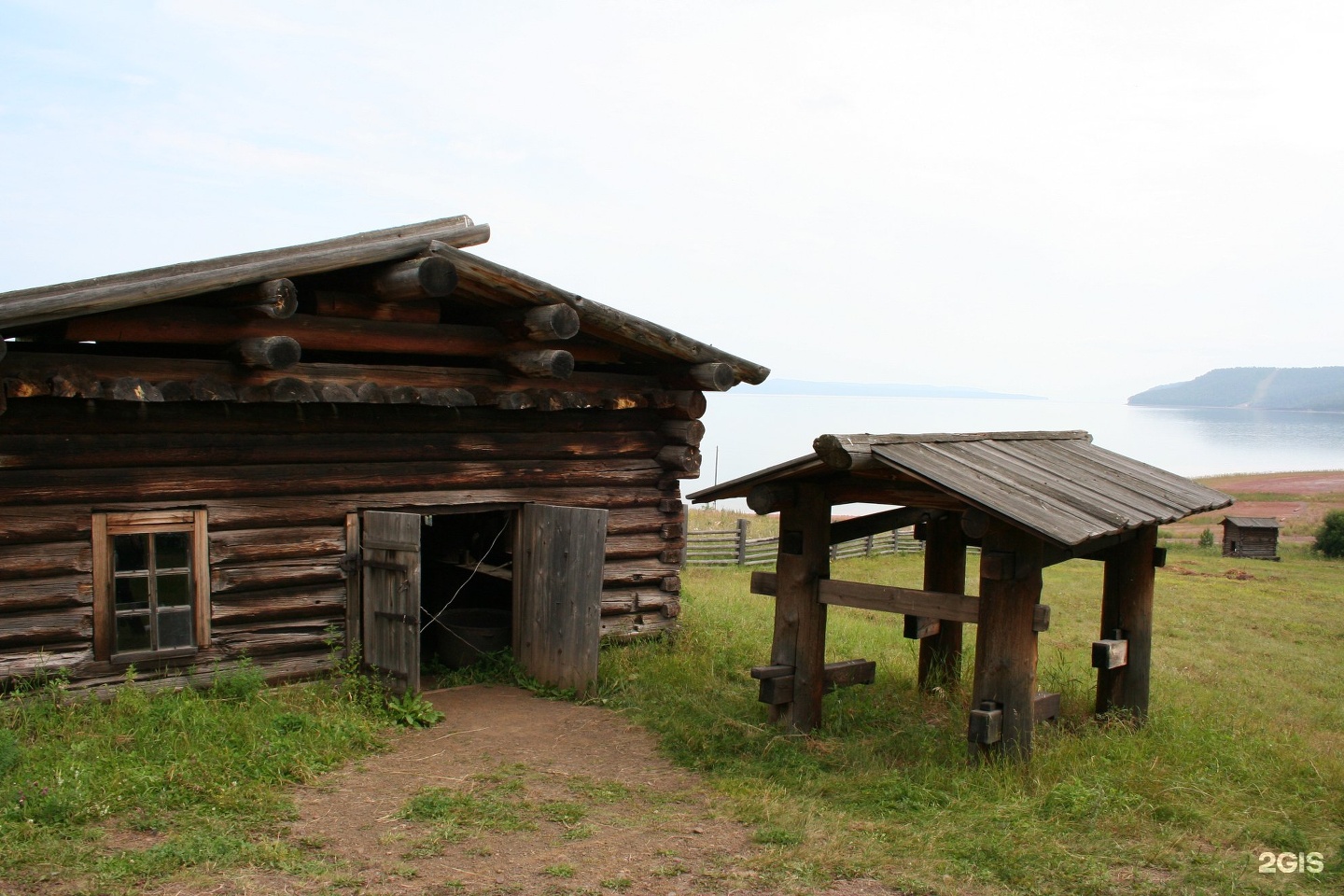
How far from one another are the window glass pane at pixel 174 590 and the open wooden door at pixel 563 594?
2.96m

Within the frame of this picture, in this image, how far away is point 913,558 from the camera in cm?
2561

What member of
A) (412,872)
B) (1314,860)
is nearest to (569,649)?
(412,872)

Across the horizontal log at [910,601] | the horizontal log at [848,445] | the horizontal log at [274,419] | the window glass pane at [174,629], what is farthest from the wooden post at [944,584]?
the window glass pane at [174,629]

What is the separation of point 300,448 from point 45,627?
7.54 ft

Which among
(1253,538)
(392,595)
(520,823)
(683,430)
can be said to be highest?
(683,430)

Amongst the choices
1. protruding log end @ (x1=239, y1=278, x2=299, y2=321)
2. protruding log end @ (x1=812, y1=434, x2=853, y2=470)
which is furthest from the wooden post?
protruding log end @ (x1=239, y1=278, x2=299, y2=321)

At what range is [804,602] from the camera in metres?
7.92

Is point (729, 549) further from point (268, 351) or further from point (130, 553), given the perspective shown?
point (268, 351)

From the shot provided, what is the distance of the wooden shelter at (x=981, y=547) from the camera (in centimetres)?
682

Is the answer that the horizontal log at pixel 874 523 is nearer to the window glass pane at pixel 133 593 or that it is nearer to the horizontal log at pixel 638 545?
the horizontal log at pixel 638 545

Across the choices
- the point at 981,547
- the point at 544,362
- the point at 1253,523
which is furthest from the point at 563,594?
the point at 1253,523

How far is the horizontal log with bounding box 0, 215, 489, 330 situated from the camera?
22.7 feet

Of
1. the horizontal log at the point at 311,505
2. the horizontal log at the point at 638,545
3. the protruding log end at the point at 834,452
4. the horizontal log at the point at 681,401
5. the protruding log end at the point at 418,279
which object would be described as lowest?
the horizontal log at the point at 638,545

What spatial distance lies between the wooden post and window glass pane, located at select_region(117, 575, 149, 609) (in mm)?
6405
